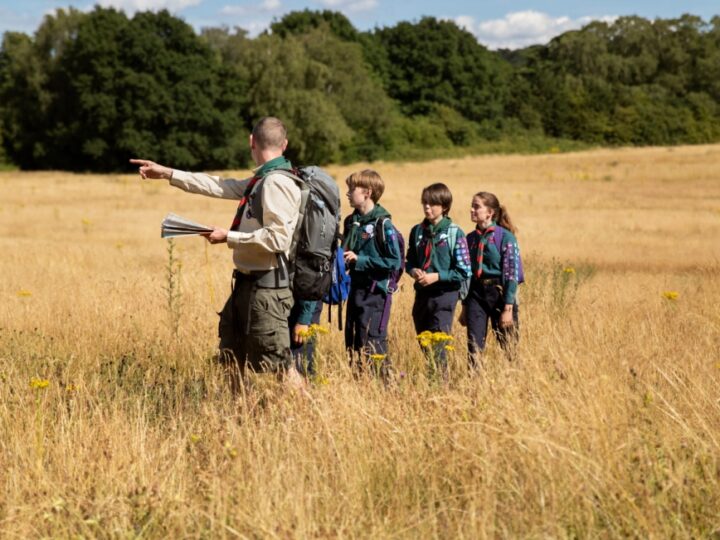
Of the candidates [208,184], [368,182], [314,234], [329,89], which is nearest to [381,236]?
[368,182]

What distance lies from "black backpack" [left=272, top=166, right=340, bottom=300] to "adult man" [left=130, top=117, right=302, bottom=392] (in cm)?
5

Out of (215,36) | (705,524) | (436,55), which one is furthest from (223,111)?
(705,524)

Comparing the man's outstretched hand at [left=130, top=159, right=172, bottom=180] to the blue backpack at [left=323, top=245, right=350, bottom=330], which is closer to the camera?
the man's outstretched hand at [left=130, top=159, right=172, bottom=180]

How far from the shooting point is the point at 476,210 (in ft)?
20.7

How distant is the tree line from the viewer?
5731 centimetres

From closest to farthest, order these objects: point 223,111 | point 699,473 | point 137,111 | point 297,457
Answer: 1. point 699,473
2. point 297,457
3. point 137,111
4. point 223,111

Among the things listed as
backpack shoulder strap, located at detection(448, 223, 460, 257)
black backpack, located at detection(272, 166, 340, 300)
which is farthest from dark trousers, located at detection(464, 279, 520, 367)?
black backpack, located at detection(272, 166, 340, 300)

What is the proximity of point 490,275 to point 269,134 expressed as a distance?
7.18 ft

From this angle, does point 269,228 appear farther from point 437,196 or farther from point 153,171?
point 437,196

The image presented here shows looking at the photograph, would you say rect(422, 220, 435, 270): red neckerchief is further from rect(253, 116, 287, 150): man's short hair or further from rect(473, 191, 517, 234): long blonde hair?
rect(253, 116, 287, 150): man's short hair

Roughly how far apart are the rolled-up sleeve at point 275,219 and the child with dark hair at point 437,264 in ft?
4.80

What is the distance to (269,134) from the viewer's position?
4.86 meters

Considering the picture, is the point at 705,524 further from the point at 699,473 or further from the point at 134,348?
the point at 134,348

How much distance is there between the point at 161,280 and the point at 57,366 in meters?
4.57
